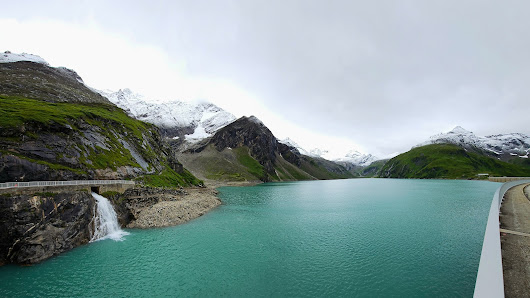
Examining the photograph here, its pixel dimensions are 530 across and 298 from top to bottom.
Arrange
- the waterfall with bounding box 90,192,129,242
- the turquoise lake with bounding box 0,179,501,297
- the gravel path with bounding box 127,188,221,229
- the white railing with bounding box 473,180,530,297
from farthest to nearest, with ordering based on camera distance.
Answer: the gravel path with bounding box 127,188,221,229 → the waterfall with bounding box 90,192,129,242 → the turquoise lake with bounding box 0,179,501,297 → the white railing with bounding box 473,180,530,297

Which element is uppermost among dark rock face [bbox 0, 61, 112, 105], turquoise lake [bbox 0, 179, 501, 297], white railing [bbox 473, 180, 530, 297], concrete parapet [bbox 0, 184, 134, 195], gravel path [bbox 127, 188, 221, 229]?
dark rock face [bbox 0, 61, 112, 105]

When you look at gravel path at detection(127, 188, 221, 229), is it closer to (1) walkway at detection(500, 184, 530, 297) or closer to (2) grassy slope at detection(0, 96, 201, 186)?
(2) grassy slope at detection(0, 96, 201, 186)

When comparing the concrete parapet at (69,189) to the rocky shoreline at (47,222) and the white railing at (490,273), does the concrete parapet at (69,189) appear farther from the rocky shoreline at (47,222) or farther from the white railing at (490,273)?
the white railing at (490,273)

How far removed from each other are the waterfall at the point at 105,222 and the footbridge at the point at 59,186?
216 centimetres

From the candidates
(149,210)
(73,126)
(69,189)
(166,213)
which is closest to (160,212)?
(166,213)

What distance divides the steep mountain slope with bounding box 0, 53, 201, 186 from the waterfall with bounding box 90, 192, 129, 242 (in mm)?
8962

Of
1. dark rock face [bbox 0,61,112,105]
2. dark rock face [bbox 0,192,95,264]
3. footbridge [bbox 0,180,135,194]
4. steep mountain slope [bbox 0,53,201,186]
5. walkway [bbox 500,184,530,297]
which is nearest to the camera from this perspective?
walkway [bbox 500,184,530,297]

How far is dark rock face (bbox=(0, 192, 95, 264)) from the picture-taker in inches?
1161

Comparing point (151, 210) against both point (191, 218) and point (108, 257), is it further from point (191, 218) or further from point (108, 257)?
point (108, 257)

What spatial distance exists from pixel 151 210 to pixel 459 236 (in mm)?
59291

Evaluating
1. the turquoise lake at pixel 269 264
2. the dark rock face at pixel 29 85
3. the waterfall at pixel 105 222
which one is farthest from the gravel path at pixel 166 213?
the dark rock face at pixel 29 85

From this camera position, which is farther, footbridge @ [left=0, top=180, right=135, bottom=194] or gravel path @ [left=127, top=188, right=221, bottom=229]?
gravel path @ [left=127, top=188, right=221, bottom=229]

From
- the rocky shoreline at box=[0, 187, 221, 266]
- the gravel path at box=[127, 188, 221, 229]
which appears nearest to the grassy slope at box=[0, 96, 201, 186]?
the rocky shoreline at box=[0, 187, 221, 266]

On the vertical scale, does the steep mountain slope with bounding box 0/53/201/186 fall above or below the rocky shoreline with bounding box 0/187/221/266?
above
